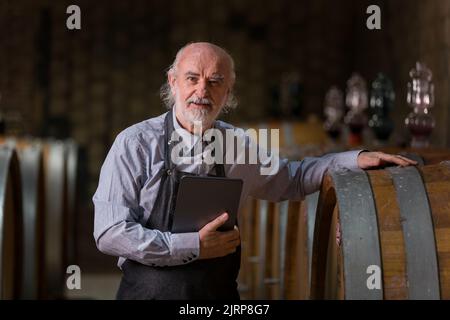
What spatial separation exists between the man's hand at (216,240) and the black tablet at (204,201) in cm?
2

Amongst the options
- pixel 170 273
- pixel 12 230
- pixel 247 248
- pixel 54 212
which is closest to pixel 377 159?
pixel 170 273

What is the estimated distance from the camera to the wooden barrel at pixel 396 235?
74.6 inches

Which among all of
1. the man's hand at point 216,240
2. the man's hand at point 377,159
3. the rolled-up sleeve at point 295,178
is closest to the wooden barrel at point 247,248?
the rolled-up sleeve at point 295,178

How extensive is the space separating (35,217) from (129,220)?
8.02 ft

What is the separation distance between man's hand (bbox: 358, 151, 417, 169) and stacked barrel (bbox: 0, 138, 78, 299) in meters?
1.24

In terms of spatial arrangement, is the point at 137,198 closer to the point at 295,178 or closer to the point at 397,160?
the point at 295,178

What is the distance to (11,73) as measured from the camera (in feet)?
32.0

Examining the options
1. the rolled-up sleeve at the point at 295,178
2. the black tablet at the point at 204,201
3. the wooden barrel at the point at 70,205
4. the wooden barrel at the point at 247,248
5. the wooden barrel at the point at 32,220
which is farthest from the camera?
the wooden barrel at the point at 70,205

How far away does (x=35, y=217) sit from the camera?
14.9 ft

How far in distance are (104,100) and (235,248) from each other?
7.60 meters

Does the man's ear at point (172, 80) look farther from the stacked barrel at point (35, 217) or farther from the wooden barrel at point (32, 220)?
the wooden barrel at point (32, 220)

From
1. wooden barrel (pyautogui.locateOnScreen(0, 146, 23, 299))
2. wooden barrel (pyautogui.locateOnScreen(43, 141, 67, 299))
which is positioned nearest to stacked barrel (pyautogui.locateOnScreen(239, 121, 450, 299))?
wooden barrel (pyautogui.locateOnScreen(0, 146, 23, 299))

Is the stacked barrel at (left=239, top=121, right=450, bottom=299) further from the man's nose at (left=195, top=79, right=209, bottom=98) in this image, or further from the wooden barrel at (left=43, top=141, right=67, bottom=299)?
the wooden barrel at (left=43, top=141, right=67, bottom=299)

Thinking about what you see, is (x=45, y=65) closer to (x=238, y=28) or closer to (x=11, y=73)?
(x=11, y=73)
